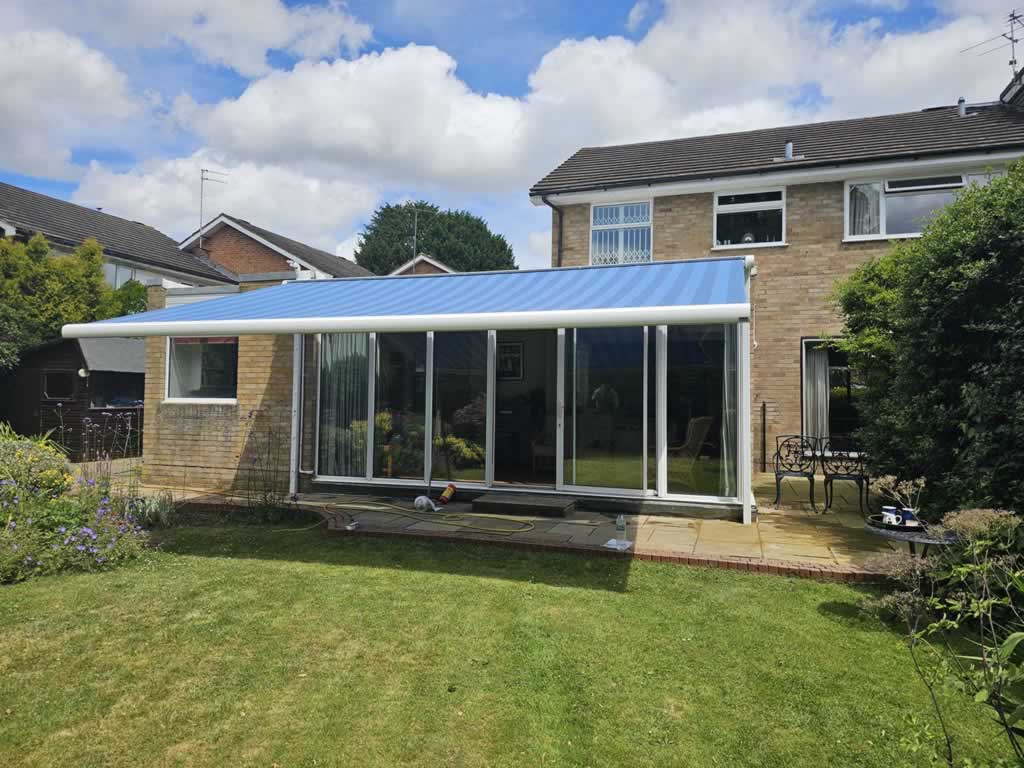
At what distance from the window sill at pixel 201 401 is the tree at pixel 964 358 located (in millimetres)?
12997

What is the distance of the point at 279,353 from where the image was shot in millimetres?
13750

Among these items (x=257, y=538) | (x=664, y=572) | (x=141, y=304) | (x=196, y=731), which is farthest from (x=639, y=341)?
(x=141, y=304)

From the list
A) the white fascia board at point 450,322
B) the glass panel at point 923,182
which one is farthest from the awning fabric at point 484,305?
the glass panel at point 923,182

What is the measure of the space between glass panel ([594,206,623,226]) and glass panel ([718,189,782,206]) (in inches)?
125

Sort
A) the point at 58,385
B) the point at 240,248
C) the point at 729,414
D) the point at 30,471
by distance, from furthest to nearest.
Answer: the point at 240,248, the point at 58,385, the point at 729,414, the point at 30,471

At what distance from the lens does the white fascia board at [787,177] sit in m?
17.0

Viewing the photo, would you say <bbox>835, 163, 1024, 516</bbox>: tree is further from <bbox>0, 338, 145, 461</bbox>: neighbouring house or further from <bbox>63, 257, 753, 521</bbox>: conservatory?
<bbox>0, 338, 145, 461</bbox>: neighbouring house

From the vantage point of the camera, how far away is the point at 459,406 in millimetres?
12875

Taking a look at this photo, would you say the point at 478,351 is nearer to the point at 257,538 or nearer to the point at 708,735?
the point at 257,538

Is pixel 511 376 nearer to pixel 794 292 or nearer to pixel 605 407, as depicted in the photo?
pixel 605 407

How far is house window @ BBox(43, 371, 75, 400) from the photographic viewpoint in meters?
20.0

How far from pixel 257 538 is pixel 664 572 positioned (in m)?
6.21

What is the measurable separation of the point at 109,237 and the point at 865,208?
3624 centimetres

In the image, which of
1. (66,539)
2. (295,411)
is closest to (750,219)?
(295,411)
